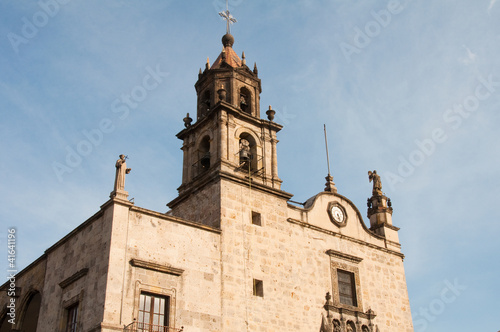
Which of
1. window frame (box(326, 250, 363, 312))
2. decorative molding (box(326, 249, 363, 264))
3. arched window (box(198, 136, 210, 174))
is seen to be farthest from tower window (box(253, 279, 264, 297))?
arched window (box(198, 136, 210, 174))

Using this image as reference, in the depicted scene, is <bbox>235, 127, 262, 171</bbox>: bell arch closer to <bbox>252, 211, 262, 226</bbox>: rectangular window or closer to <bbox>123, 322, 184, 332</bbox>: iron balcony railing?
<bbox>252, 211, 262, 226</bbox>: rectangular window

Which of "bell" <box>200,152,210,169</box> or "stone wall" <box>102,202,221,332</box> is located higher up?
"bell" <box>200,152,210,169</box>

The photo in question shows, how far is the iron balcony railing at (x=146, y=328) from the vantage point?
21.3 metres

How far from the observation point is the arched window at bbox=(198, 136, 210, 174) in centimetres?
2952

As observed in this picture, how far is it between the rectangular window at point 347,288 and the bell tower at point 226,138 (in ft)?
16.5

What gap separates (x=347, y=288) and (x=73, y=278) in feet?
42.2

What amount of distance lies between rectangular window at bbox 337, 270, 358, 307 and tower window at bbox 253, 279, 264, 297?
190 inches

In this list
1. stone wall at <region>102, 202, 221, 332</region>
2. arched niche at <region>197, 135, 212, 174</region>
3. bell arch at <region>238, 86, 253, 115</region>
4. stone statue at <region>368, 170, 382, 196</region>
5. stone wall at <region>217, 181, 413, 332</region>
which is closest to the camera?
stone wall at <region>102, 202, 221, 332</region>

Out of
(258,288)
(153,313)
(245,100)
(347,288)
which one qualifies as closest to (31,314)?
(153,313)

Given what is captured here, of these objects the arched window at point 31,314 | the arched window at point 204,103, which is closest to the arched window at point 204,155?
the arched window at point 204,103

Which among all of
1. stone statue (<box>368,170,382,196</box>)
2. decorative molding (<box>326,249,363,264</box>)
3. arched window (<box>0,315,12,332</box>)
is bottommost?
arched window (<box>0,315,12,332</box>)

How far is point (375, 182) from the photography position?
114 feet

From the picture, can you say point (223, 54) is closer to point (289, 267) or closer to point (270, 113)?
point (270, 113)

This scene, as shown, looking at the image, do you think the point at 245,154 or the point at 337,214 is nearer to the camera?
the point at 245,154
